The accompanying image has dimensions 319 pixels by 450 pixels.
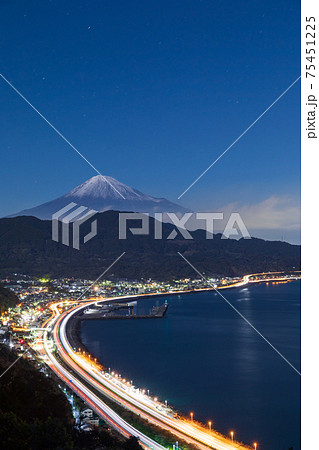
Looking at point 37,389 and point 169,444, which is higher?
point 37,389

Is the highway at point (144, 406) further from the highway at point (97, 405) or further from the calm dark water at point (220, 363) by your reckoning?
the calm dark water at point (220, 363)

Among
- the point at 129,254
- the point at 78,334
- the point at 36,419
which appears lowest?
the point at 78,334

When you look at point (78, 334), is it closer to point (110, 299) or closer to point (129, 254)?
point (110, 299)

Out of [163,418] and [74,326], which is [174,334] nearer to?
[74,326]

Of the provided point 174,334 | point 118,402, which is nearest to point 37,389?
point 118,402

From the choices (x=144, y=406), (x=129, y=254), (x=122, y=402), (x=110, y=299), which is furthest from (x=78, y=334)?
(x=129, y=254)

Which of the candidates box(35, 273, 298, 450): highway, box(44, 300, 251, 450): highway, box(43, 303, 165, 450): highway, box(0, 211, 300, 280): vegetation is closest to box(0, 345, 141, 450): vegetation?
box(43, 303, 165, 450): highway

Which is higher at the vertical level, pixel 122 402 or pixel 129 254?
pixel 129 254

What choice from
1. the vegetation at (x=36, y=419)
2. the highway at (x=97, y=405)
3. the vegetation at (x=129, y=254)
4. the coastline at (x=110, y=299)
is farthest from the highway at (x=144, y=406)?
the vegetation at (x=129, y=254)
